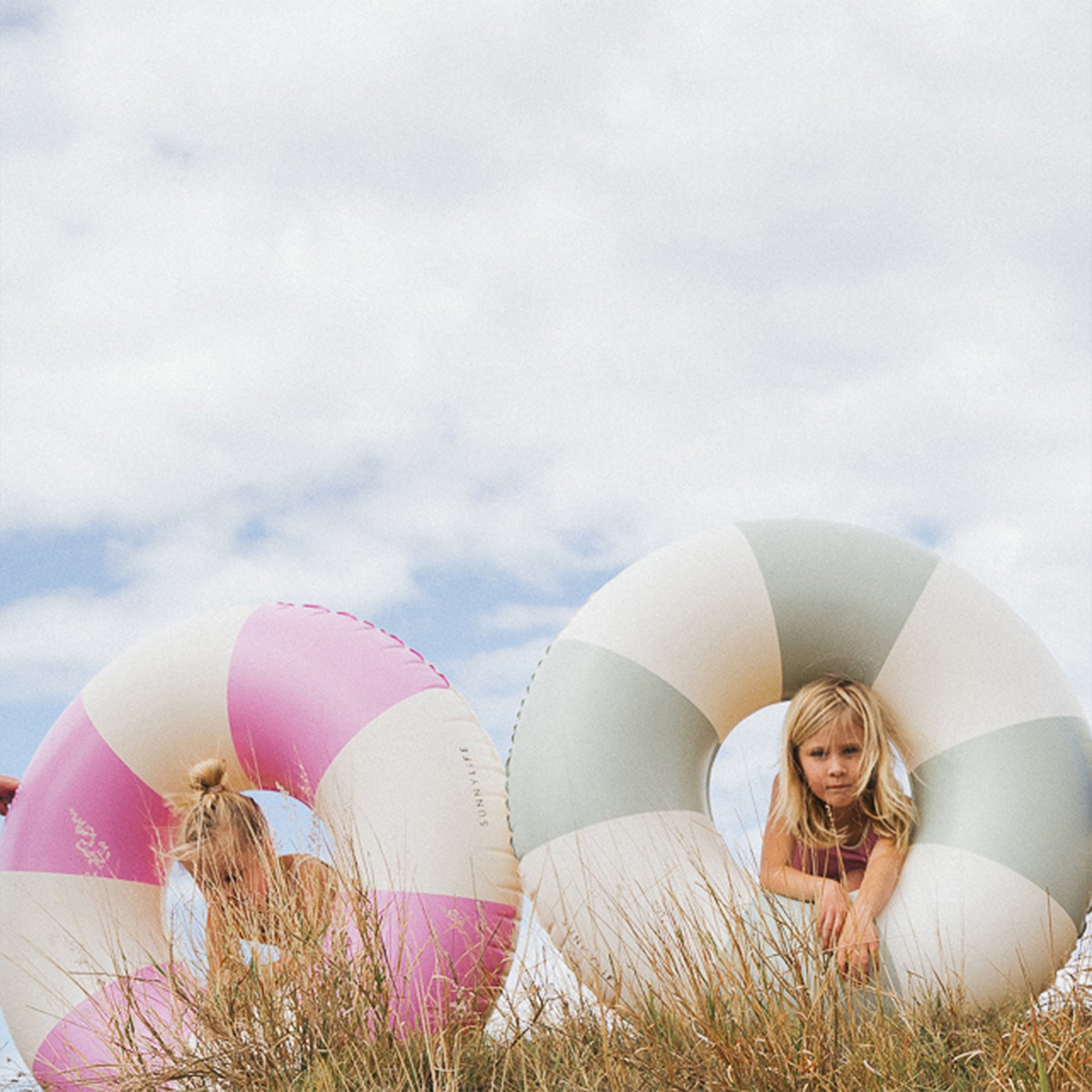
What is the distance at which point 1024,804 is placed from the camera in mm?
3727

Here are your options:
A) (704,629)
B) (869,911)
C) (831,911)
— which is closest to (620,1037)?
(831,911)

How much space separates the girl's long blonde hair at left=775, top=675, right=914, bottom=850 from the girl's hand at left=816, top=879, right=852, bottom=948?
0.74 feet

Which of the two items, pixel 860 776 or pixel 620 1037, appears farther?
pixel 860 776

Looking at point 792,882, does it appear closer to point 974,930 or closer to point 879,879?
point 879,879

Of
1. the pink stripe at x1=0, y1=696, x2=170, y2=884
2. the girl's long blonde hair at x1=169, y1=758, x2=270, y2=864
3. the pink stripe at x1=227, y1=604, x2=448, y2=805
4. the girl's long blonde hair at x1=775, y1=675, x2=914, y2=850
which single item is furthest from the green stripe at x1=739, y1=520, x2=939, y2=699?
the pink stripe at x1=0, y1=696, x2=170, y2=884

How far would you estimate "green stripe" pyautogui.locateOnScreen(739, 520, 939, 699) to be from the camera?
3.97 meters

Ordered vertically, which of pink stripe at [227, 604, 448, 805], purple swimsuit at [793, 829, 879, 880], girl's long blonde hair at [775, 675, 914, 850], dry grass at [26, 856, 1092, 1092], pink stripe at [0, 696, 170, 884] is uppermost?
pink stripe at [227, 604, 448, 805]

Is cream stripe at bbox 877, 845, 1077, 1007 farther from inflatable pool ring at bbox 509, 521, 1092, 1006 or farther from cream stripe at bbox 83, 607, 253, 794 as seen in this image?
cream stripe at bbox 83, 607, 253, 794

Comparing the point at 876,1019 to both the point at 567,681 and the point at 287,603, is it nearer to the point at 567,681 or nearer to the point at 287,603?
the point at 567,681

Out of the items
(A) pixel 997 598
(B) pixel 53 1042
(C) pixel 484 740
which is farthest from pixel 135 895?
(A) pixel 997 598

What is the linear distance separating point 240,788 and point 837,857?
218 cm

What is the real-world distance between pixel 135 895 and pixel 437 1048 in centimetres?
175

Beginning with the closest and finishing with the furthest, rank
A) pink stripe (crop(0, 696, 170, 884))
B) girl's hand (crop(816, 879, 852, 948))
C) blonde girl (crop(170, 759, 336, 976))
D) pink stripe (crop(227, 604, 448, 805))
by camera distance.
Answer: blonde girl (crop(170, 759, 336, 976))
girl's hand (crop(816, 879, 852, 948))
pink stripe (crop(227, 604, 448, 805))
pink stripe (crop(0, 696, 170, 884))

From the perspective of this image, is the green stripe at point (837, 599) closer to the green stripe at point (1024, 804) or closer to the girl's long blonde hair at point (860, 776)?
the girl's long blonde hair at point (860, 776)
